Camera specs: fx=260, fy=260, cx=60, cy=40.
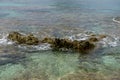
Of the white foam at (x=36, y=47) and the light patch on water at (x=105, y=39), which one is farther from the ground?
the white foam at (x=36, y=47)

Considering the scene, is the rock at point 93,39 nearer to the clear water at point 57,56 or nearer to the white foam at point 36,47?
the clear water at point 57,56

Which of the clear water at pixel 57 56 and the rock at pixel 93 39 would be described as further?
the rock at pixel 93 39

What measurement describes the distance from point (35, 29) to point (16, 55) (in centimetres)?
674

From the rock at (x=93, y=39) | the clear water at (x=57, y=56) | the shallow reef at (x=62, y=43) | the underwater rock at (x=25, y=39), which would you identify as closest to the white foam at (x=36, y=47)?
the clear water at (x=57, y=56)

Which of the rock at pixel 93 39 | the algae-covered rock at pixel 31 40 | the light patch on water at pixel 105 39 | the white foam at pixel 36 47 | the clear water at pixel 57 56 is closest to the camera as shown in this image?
the clear water at pixel 57 56

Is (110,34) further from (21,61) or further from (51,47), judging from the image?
(21,61)

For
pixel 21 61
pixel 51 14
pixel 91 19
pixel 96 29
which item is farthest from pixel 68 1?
pixel 21 61

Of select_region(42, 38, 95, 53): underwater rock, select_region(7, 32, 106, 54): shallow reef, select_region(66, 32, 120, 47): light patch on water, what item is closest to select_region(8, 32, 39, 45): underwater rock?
select_region(7, 32, 106, 54): shallow reef

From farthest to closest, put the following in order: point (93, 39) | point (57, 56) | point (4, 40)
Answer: point (93, 39)
point (4, 40)
point (57, 56)

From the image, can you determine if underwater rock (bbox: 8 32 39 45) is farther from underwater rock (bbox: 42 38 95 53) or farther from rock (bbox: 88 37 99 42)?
rock (bbox: 88 37 99 42)

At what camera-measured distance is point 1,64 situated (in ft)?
45.7

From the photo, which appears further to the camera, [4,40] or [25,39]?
[4,40]

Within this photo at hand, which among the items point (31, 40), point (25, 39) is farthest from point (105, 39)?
point (25, 39)

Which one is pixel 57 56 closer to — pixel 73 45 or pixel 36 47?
pixel 73 45
